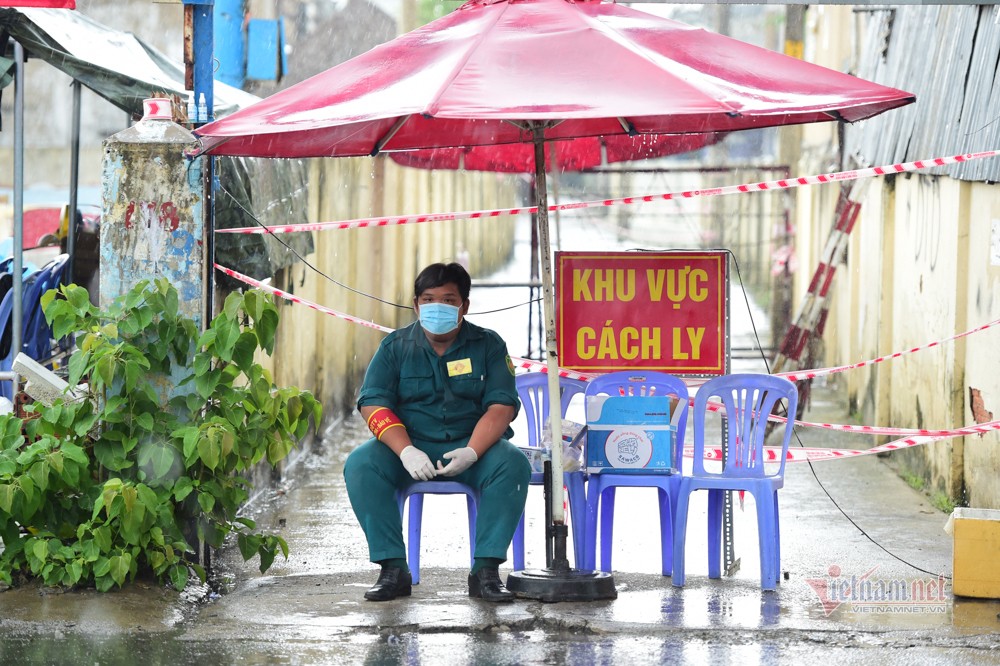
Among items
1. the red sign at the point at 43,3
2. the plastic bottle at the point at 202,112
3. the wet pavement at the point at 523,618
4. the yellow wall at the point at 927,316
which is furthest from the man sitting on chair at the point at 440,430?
the yellow wall at the point at 927,316

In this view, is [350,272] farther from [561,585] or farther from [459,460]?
[561,585]

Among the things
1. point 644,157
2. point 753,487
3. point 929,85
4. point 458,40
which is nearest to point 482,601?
point 753,487

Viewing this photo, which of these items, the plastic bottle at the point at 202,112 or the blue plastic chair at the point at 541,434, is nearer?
the blue plastic chair at the point at 541,434

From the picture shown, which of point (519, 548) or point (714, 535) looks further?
point (519, 548)

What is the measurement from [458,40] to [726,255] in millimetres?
1907

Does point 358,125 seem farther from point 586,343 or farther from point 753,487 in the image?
point 753,487

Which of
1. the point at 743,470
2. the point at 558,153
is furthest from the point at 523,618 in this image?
the point at 558,153

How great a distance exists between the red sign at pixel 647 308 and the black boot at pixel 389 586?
1440 millimetres

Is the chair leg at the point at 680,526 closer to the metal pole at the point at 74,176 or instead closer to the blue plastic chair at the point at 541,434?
the blue plastic chair at the point at 541,434

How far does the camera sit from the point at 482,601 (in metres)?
5.82

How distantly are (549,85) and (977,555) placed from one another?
2.78m

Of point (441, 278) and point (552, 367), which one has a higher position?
point (441, 278)

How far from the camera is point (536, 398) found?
695cm

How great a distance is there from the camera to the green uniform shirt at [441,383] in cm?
604
